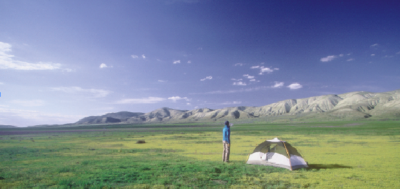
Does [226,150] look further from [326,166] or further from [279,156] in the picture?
[326,166]

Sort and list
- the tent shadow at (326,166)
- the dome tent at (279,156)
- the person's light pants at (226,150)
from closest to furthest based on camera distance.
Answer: the dome tent at (279,156) < the tent shadow at (326,166) < the person's light pants at (226,150)

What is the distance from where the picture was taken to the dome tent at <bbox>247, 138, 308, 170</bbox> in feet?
42.9

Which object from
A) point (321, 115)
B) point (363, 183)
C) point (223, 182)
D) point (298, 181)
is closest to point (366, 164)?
point (363, 183)

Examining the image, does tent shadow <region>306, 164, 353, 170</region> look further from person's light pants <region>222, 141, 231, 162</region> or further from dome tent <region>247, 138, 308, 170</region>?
person's light pants <region>222, 141, 231, 162</region>

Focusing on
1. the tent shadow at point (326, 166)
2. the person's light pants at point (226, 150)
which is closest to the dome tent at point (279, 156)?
the tent shadow at point (326, 166)

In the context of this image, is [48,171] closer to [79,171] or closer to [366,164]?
[79,171]

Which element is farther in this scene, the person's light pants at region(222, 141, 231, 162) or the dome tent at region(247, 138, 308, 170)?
the person's light pants at region(222, 141, 231, 162)

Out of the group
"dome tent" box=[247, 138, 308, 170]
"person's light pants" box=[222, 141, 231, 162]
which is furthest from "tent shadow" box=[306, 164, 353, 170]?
"person's light pants" box=[222, 141, 231, 162]

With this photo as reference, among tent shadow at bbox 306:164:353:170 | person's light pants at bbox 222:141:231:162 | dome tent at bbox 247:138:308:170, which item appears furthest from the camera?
person's light pants at bbox 222:141:231:162

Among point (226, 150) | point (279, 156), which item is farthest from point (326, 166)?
point (226, 150)

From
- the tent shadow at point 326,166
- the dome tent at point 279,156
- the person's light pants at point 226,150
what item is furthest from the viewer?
the person's light pants at point 226,150

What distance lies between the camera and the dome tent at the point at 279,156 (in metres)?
13.1

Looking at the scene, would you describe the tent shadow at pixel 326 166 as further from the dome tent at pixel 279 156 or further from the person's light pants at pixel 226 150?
the person's light pants at pixel 226 150

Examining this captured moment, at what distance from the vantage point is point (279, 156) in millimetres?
13641
